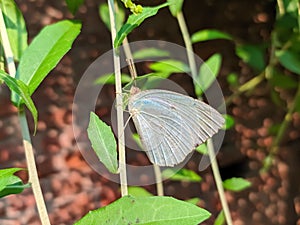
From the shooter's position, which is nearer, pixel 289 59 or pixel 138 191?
pixel 138 191

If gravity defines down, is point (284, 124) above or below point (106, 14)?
below

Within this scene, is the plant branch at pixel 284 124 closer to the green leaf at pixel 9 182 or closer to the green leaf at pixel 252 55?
the green leaf at pixel 252 55

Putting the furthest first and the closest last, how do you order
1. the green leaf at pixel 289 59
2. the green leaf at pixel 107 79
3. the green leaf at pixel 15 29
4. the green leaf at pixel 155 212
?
the green leaf at pixel 289 59
the green leaf at pixel 107 79
the green leaf at pixel 15 29
the green leaf at pixel 155 212

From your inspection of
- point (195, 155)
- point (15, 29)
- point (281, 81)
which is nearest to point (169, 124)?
point (15, 29)

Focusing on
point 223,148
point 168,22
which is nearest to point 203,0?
point 168,22

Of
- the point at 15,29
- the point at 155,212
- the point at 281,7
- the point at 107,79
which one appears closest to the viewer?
the point at 155,212

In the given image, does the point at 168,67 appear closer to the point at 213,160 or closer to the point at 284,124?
the point at 213,160

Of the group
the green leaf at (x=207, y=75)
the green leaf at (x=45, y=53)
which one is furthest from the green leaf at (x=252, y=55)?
the green leaf at (x=45, y=53)
